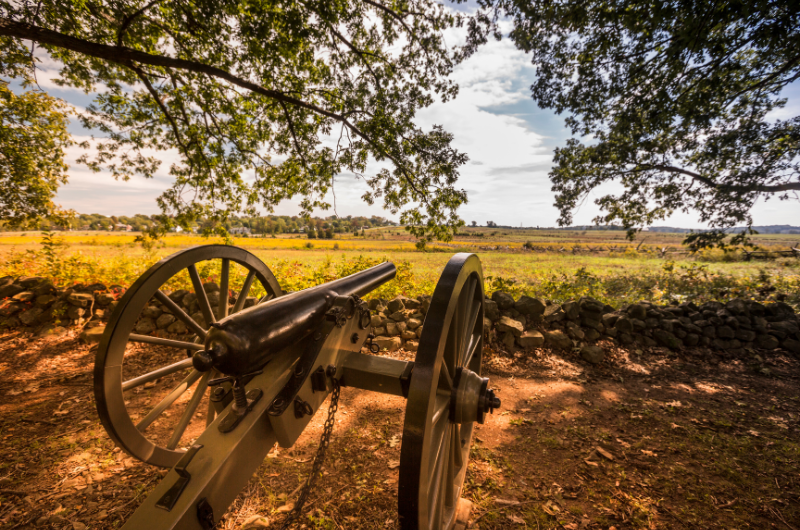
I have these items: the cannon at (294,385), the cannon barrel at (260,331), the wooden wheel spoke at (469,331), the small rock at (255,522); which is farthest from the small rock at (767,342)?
the small rock at (255,522)

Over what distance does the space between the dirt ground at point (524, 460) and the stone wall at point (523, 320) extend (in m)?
0.95

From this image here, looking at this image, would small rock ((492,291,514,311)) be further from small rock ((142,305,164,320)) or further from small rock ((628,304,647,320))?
small rock ((142,305,164,320))

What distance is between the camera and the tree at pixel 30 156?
5566 millimetres

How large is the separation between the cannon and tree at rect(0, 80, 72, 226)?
6471mm

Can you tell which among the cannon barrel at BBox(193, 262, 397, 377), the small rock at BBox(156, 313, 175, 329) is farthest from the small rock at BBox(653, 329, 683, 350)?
the small rock at BBox(156, 313, 175, 329)

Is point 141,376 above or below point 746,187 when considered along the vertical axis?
below

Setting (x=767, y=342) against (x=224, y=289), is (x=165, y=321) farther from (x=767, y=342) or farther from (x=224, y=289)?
(x=767, y=342)

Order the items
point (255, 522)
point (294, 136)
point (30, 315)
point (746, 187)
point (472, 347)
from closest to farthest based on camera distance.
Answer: point (255, 522) < point (472, 347) < point (30, 315) < point (294, 136) < point (746, 187)

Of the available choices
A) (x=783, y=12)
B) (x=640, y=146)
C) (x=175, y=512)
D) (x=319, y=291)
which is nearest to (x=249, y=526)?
(x=175, y=512)

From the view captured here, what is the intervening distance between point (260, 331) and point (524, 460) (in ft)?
9.55

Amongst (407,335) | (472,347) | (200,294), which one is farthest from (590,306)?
(200,294)

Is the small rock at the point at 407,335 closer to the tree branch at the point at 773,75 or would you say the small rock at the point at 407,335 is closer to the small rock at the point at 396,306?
the small rock at the point at 396,306

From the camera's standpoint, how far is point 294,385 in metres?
1.61

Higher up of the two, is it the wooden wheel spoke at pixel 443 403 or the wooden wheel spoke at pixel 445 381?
the wooden wheel spoke at pixel 445 381
